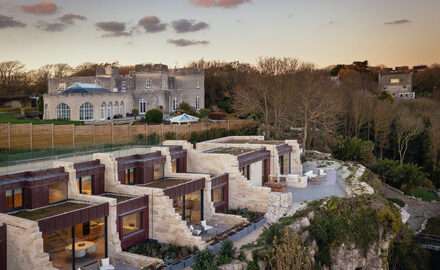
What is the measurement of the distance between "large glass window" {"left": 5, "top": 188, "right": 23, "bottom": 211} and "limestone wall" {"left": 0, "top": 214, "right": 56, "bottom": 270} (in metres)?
2.38

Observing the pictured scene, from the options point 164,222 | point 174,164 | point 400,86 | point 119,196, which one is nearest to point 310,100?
point 174,164

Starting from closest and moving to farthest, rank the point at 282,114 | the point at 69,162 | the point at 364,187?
the point at 69,162 → the point at 364,187 → the point at 282,114

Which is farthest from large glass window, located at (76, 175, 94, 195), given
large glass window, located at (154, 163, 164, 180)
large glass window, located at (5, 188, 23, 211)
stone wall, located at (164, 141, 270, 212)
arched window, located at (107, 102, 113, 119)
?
arched window, located at (107, 102, 113, 119)

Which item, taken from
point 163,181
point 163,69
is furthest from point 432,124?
point 163,181

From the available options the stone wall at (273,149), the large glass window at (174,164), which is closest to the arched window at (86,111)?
the stone wall at (273,149)

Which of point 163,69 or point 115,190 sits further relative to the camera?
point 163,69

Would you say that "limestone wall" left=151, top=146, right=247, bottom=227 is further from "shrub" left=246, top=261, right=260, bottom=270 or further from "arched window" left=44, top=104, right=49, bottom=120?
"arched window" left=44, top=104, right=49, bottom=120

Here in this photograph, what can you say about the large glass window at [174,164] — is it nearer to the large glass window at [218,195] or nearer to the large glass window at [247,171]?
the large glass window at [218,195]

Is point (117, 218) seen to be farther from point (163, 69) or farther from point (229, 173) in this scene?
point (163, 69)

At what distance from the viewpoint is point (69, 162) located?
18.7m

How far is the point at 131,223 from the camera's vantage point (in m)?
18.6

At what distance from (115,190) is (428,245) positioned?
952 inches

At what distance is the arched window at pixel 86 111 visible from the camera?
4228 centimetres

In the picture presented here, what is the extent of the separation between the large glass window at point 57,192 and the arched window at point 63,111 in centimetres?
2558
